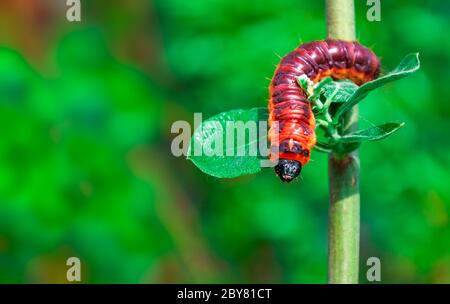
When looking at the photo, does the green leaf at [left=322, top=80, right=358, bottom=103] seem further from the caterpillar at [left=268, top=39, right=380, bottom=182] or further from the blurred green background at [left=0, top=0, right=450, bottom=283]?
the blurred green background at [left=0, top=0, right=450, bottom=283]

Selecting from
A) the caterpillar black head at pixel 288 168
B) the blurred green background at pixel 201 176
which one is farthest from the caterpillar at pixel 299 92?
the blurred green background at pixel 201 176

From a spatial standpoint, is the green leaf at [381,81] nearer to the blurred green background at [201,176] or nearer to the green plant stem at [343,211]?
the green plant stem at [343,211]

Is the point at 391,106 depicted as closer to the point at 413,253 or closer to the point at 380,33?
the point at 380,33

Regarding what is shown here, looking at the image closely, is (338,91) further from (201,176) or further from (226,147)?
(201,176)

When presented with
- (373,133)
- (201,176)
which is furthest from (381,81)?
(201,176)

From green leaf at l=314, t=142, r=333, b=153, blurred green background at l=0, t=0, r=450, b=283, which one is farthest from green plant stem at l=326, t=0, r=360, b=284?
blurred green background at l=0, t=0, r=450, b=283
